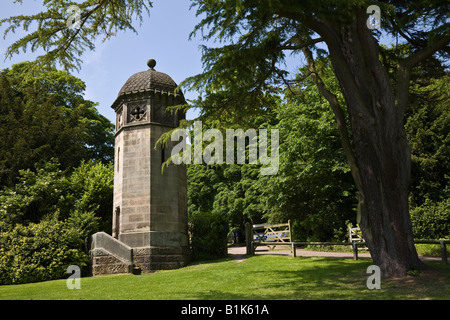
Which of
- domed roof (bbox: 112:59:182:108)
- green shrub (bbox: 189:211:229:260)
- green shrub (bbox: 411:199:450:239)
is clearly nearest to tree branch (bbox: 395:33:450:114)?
domed roof (bbox: 112:59:182:108)

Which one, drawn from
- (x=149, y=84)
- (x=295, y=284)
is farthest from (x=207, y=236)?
(x=295, y=284)

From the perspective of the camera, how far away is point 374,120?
9.03 meters

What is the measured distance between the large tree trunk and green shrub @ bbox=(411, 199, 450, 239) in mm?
10557

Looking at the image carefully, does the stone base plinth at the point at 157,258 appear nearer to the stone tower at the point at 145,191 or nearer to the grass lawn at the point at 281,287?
the stone tower at the point at 145,191

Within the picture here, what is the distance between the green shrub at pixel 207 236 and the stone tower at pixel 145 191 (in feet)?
2.09

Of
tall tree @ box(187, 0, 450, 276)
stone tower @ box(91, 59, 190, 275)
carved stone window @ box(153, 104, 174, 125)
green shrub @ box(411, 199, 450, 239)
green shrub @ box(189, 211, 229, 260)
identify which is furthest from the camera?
green shrub @ box(411, 199, 450, 239)

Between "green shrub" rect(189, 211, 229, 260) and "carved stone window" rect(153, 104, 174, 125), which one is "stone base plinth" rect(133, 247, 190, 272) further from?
"carved stone window" rect(153, 104, 174, 125)

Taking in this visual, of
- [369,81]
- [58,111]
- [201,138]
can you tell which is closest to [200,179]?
[58,111]

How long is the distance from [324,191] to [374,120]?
488 inches

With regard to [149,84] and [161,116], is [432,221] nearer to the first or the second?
[161,116]

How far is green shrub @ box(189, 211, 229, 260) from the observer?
17.5 m

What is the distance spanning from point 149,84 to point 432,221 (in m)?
15.6

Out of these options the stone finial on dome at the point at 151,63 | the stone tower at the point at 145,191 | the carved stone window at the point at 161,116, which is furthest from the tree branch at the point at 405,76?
the stone finial on dome at the point at 151,63

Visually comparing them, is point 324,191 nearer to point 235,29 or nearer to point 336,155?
point 336,155
